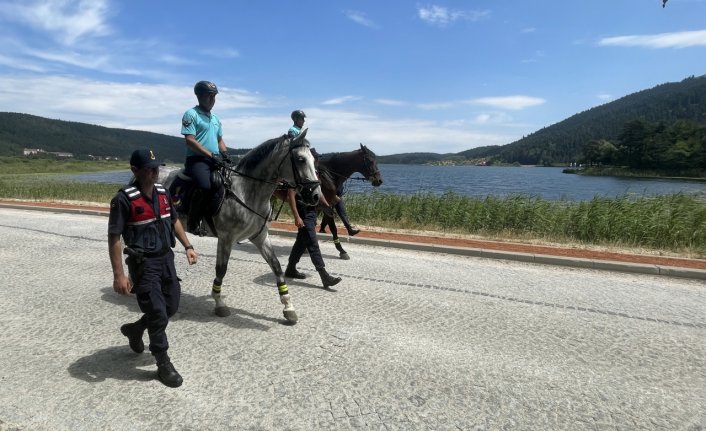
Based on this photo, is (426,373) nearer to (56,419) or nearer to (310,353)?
(310,353)

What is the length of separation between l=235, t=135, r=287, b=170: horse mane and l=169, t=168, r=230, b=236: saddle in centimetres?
28

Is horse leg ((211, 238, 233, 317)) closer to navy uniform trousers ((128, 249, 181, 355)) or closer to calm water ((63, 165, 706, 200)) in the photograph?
navy uniform trousers ((128, 249, 181, 355))

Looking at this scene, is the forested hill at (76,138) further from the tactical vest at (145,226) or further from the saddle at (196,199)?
the tactical vest at (145,226)

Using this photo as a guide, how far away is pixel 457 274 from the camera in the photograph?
25.9 feet

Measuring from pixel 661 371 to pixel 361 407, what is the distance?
3073 millimetres

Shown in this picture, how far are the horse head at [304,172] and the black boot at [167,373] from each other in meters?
2.27

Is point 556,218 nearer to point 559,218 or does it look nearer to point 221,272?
point 559,218

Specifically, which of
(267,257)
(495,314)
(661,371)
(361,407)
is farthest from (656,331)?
(267,257)

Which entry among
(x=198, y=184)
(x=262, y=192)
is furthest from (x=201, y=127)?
(x=262, y=192)

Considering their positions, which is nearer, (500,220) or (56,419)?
(56,419)

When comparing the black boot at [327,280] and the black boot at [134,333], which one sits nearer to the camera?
the black boot at [134,333]

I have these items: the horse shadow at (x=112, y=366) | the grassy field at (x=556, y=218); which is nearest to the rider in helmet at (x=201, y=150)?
the horse shadow at (x=112, y=366)

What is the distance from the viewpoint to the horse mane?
17.2ft

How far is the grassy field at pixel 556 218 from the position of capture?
436 inches
